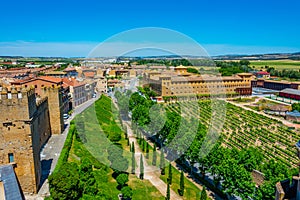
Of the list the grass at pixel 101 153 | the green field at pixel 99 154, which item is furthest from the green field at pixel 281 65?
the green field at pixel 99 154

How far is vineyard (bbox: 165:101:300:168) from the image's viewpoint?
74.9 feet

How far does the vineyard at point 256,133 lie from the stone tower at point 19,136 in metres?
16.9

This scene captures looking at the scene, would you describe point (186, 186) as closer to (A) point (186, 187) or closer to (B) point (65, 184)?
(A) point (186, 187)

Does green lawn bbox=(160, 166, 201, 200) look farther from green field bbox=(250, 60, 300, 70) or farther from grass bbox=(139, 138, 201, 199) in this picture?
green field bbox=(250, 60, 300, 70)

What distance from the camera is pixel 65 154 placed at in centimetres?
1565

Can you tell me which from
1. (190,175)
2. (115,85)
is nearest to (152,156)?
(190,175)

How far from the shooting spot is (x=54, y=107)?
20.2 m

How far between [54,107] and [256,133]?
779 inches

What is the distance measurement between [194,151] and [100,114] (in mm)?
14653

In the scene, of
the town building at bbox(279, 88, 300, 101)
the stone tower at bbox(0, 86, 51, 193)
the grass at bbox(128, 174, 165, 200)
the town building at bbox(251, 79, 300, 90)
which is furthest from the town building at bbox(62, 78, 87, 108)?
the town building at bbox(251, 79, 300, 90)

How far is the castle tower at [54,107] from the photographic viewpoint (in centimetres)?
1995

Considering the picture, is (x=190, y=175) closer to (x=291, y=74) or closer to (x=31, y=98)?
(x=31, y=98)

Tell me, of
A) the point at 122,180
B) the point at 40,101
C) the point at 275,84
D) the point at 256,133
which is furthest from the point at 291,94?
the point at 40,101

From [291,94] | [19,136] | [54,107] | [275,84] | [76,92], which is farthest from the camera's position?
[275,84]
